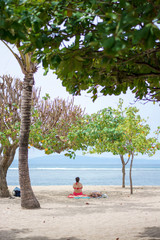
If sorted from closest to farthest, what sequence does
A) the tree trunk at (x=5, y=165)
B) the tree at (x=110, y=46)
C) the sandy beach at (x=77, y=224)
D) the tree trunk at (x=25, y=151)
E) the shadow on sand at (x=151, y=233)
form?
the tree at (x=110, y=46) → the shadow on sand at (x=151, y=233) → the sandy beach at (x=77, y=224) → the tree trunk at (x=25, y=151) → the tree trunk at (x=5, y=165)

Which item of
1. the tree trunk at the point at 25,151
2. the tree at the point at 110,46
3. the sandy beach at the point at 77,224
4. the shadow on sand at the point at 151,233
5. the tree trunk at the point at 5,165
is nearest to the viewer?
the tree at the point at 110,46

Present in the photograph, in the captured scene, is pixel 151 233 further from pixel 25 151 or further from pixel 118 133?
pixel 118 133

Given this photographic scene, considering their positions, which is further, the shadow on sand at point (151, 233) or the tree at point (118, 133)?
the tree at point (118, 133)

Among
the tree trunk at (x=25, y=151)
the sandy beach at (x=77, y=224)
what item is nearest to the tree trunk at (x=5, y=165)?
the sandy beach at (x=77, y=224)

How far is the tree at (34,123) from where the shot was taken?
13273mm

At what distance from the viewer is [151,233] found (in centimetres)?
679

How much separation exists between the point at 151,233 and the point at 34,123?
8.72 metres

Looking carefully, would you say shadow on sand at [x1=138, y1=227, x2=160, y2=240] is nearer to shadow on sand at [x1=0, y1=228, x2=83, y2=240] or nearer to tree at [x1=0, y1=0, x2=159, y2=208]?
shadow on sand at [x1=0, y1=228, x2=83, y2=240]

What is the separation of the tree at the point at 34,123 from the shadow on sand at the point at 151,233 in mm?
6778

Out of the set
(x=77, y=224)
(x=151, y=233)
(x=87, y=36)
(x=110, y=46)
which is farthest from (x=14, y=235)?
(x=110, y=46)

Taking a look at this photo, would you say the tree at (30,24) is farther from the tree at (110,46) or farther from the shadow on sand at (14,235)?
the shadow on sand at (14,235)

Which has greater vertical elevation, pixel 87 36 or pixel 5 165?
pixel 87 36

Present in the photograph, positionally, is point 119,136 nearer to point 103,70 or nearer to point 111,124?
point 111,124

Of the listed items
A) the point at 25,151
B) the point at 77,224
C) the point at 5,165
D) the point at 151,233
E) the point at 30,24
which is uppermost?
the point at 30,24
